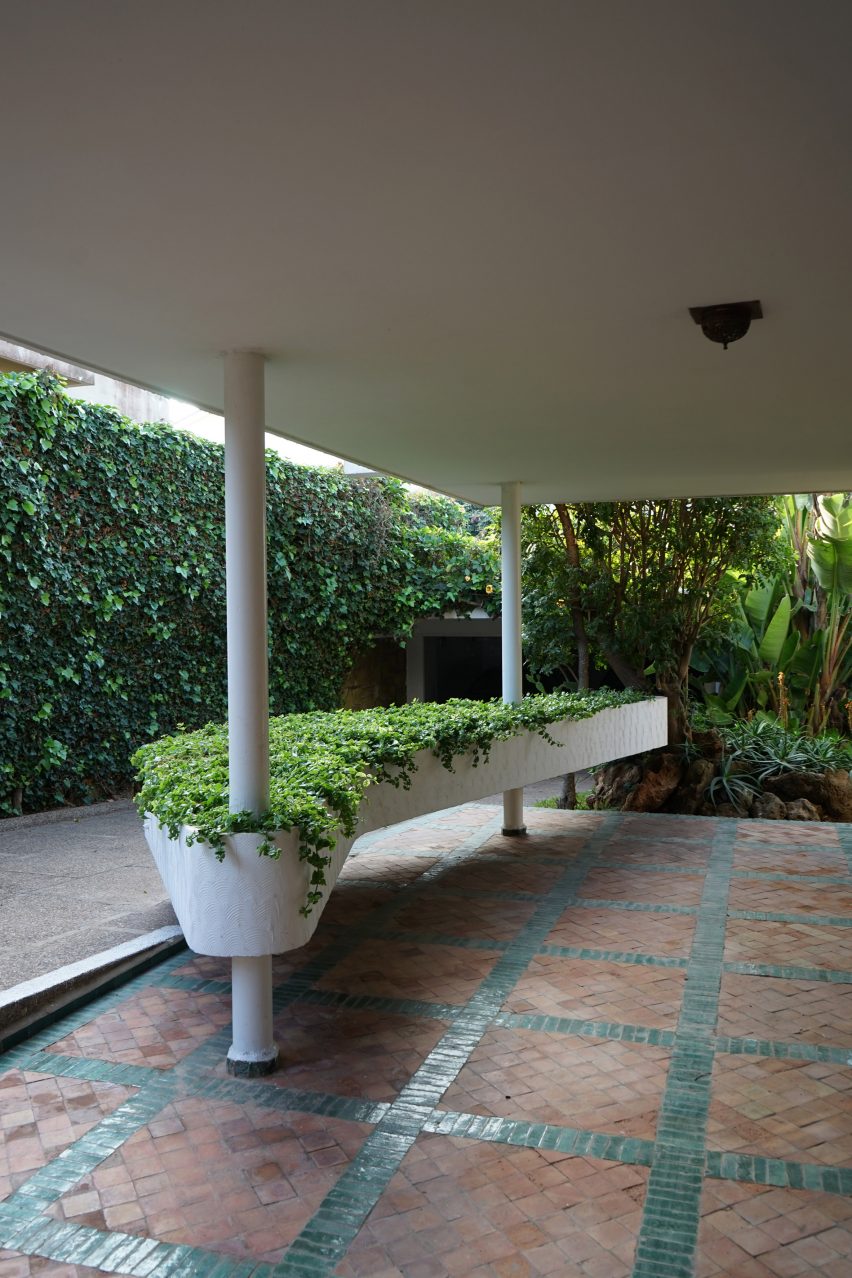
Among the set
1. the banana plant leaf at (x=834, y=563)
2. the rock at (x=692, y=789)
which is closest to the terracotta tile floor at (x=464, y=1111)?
the rock at (x=692, y=789)

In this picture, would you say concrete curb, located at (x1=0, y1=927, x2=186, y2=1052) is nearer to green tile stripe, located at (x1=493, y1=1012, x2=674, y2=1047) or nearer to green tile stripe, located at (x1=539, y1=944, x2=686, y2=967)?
green tile stripe, located at (x1=493, y1=1012, x2=674, y2=1047)

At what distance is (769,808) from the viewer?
10078mm

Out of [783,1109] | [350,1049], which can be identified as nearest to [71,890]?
[350,1049]

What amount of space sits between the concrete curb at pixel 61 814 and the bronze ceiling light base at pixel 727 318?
686 cm

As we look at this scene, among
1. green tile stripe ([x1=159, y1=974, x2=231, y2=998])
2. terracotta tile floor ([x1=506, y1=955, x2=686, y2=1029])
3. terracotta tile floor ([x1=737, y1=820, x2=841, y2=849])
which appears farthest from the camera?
terracotta tile floor ([x1=737, y1=820, x2=841, y2=849])

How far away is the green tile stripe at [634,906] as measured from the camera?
6383 millimetres

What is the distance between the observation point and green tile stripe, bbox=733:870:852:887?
7055 millimetres

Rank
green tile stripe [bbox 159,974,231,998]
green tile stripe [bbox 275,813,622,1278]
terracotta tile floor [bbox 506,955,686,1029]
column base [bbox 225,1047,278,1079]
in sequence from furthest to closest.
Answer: green tile stripe [bbox 159,974,231,998] → terracotta tile floor [bbox 506,955,686,1029] → column base [bbox 225,1047,278,1079] → green tile stripe [bbox 275,813,622,1278]

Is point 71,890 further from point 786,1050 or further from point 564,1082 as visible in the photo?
point 786,1050

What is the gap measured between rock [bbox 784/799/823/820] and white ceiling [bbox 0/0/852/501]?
592cm

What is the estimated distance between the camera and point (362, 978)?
520 cm

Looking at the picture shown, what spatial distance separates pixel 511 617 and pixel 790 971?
416 cm

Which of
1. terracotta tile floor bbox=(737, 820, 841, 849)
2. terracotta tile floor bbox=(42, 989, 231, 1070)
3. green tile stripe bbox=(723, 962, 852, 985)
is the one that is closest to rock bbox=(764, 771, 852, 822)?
terracotta tile floor bbox=(737, 820, 841, 849)

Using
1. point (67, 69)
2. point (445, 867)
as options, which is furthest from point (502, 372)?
point (445, 867)
